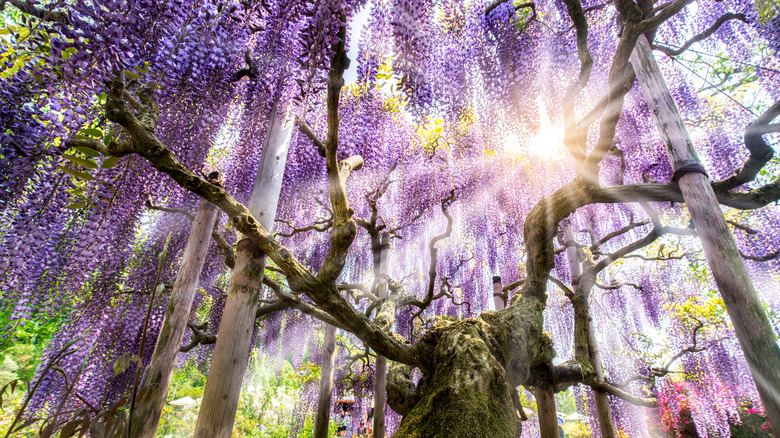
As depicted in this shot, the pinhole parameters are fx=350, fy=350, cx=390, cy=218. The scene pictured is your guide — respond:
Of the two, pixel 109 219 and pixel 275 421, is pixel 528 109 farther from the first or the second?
pixel 275 421

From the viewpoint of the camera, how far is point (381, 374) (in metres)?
4.97

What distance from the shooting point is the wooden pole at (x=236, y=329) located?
2371mm

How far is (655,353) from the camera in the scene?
7262 millimetres

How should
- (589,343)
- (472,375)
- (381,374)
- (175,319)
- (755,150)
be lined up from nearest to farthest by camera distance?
1. (472,375)
2. (755,150)
3. (175,319)
4. (589,343)
5. (381,374)

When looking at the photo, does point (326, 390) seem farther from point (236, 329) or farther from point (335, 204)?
point (335, 204)

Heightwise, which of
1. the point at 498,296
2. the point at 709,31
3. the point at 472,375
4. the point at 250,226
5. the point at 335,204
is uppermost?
the point at 709,31

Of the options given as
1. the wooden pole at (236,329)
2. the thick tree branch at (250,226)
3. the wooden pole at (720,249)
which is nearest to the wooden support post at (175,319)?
the wooden pole at (236,329)

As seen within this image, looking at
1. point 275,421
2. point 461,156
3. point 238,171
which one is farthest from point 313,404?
point 461,156

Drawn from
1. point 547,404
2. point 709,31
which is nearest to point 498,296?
point 547,404

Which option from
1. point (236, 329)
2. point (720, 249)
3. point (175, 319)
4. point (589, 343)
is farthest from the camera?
point (589, 343)

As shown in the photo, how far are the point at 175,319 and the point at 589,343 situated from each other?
4.29 metres

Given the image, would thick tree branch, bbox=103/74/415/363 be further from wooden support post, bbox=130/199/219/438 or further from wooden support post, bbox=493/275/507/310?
wooden support post, bbox=493/275/507/310

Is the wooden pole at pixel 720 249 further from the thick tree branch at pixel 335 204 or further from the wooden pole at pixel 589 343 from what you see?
the thick tree branch at pixel 335 204

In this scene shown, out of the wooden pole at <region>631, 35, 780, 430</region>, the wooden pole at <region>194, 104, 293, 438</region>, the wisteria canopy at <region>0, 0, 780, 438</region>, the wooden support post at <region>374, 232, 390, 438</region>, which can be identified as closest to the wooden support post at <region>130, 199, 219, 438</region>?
the wisteria canopy at <region>0, 0, 780, 438</region>
